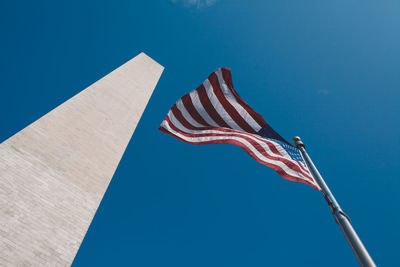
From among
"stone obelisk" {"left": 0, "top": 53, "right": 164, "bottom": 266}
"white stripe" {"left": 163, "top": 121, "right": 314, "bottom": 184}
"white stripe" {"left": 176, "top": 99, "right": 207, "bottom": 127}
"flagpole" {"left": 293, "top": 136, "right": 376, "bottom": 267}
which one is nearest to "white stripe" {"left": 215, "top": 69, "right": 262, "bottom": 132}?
"white stripe" {"left": 163, "top": 121, "right": 314, "bottom": 184}

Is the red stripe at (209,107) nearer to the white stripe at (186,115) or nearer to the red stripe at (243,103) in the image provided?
the white stripe at (186,115)

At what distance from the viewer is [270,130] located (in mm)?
5316

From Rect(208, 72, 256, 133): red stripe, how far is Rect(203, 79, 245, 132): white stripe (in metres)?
0.06

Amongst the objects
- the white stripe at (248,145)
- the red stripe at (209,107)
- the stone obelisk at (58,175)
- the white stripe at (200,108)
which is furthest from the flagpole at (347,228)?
the stone obelisk at (58,175)

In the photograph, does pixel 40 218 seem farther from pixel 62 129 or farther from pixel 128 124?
pixel 128 124

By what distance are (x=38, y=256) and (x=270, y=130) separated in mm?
5172

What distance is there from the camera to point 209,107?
6570 mm

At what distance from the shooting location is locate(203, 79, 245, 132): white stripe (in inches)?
238

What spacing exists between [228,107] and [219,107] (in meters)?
0.24

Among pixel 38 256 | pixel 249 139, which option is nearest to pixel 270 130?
pixel 249 139

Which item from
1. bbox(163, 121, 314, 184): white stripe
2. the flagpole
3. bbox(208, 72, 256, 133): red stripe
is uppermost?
bbox(208, 72, 256, 133): red stripe

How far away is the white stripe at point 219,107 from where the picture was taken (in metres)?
6.05

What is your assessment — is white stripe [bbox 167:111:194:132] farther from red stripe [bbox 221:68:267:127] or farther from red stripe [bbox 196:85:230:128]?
red stripe [bbox 221:68:267:127]

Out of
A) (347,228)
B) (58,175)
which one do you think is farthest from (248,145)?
(58,175)
